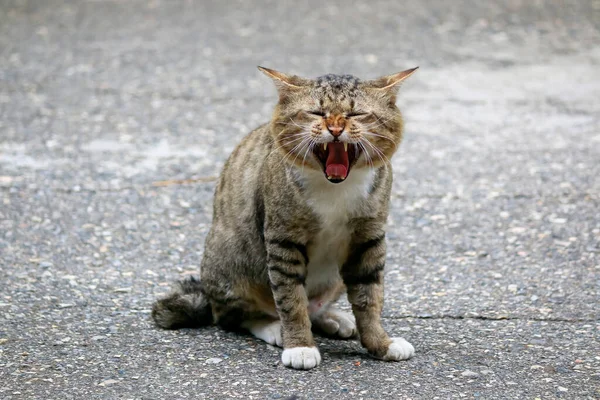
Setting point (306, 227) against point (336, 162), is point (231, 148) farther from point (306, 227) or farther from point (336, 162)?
point (336, 162)

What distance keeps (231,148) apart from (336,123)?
349 cm

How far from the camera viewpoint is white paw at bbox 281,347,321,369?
388cm

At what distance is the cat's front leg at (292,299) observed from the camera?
12.8 feet

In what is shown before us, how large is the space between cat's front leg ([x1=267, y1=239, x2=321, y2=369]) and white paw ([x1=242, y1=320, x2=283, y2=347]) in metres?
0.20

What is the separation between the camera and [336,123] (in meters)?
3.59

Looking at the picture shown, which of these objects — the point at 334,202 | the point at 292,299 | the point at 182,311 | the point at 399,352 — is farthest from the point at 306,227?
the point at 182,311

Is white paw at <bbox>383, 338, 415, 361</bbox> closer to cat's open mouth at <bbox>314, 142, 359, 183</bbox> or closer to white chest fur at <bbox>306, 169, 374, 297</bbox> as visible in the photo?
white chest fur at <bbox>306, 169, 374, 297</bbox>

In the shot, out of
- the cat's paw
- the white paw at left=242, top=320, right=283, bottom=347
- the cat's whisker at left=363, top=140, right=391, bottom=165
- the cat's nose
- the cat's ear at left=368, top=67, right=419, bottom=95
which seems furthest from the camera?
the cat's paw

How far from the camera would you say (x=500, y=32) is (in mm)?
9875

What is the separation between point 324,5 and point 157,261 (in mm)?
6545

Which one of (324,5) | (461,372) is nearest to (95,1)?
(324,5)

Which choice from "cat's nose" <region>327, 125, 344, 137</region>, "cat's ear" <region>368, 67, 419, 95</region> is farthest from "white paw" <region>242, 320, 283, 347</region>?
"cat's ear" <region>368, 67, 419, 95</region>

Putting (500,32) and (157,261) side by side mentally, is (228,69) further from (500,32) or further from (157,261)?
(157,261)

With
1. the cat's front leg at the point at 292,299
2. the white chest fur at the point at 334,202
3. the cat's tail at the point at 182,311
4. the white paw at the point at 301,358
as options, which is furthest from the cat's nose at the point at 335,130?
the cat's tail at the point at 182,311
